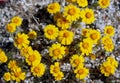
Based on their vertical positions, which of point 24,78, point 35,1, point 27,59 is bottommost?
Result: point 24,78

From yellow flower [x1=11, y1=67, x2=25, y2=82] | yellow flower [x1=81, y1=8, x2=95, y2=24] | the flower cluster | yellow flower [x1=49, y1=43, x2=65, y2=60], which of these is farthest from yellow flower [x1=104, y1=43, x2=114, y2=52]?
yellow flower [x1=11, y1=67, x2=25, y2=82]

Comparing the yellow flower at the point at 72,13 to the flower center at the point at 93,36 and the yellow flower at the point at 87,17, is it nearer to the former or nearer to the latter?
the yellow flower at the point at 87,17

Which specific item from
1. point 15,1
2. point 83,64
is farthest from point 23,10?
point 83,64

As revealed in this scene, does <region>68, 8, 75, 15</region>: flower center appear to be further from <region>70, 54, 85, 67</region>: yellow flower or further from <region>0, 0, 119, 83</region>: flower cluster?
<region>70, 54, 85, 67</region>: yellow flower

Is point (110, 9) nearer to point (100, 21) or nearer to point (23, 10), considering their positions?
point (100, 21)

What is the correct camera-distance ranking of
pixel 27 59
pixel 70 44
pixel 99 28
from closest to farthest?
pixel 27 59 < pixel 70 44 < pixel 99 28

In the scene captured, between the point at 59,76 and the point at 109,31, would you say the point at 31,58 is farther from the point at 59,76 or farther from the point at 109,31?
the point at 109,31

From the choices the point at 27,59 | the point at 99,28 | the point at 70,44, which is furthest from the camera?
the point at 99,28
